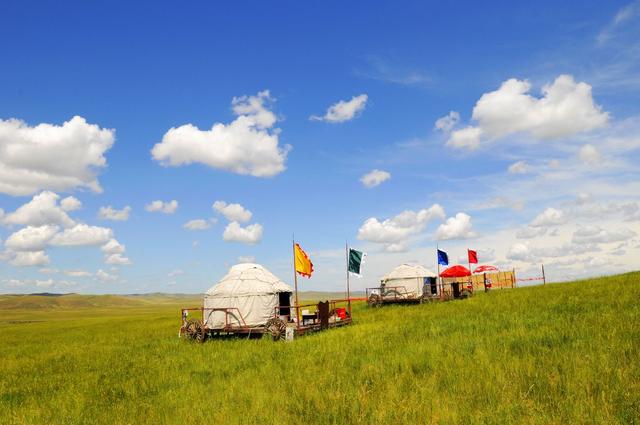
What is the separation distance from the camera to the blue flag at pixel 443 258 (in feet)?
126

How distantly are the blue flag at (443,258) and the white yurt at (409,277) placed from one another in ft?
6.82

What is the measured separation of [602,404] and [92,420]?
9206mm

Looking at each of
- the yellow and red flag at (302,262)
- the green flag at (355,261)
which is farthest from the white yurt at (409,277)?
the yellow and red flag at (302,262)

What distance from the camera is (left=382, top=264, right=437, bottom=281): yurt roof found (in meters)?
35.3

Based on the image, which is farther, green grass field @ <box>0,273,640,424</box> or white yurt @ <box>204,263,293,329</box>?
white yurt @ <box>204,263,293,329</box>

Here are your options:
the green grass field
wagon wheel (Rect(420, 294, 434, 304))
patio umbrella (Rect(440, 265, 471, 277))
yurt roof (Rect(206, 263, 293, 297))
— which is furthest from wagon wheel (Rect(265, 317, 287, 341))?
patio umbrella (Rect(440, 265, 471, 277))

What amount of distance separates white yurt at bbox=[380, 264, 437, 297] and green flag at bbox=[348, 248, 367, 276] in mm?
9383

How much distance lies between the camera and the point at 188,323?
22453mm

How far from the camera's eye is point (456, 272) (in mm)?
37500

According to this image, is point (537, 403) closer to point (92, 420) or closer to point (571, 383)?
point (571, 383)

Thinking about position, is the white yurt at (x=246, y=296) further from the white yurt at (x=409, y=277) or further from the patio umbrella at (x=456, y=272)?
the patio umbrella at (x=456, y=272)

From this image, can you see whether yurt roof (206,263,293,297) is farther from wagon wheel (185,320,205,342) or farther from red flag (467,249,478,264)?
red flag (467,249,478,264)

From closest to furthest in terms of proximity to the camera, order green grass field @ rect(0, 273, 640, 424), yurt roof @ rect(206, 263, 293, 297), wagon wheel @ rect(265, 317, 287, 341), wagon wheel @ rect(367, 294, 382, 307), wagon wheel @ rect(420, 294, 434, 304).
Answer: green grass field @ rect(0, 273, 640, 424)
wagon wheel @ rect(265, 317, 287, 341)
yurt roof @ rect(206, 263, 293, 297)
wagon wheel @ rect(420, 294, 434, 304)
wagon wheel @ rect(367, 294, 382, 307)

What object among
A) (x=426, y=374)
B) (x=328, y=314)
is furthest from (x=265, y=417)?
(x=328, y=314)
